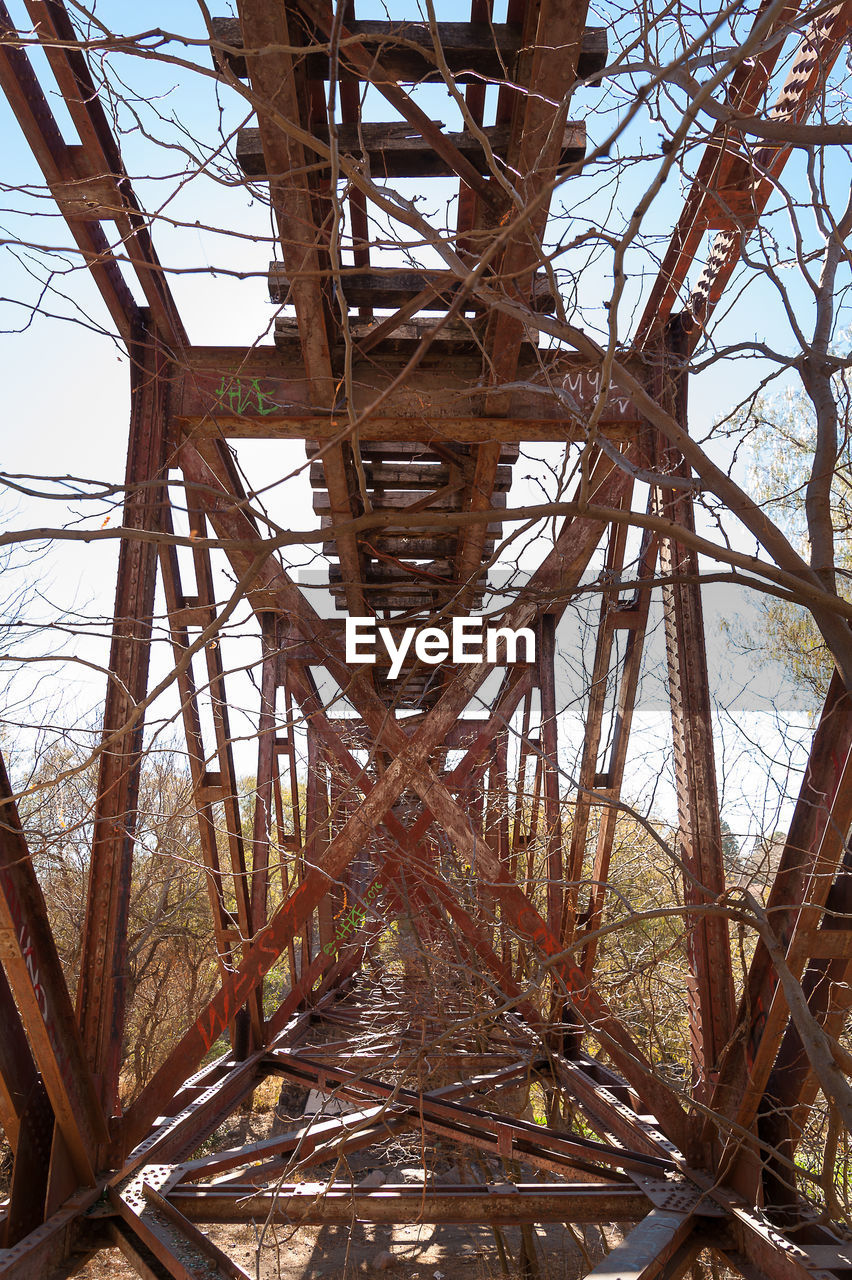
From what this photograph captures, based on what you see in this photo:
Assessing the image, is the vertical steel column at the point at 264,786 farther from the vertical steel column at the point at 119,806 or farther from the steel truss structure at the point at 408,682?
the vertical steel column at the point at 119,806

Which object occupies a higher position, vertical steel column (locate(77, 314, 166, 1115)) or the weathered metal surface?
vertical steel column (locate(77, 314, 166, 1115))

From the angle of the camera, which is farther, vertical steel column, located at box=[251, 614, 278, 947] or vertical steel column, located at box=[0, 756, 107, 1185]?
vertical steel column, located at box=[251, 614, 278, 947]

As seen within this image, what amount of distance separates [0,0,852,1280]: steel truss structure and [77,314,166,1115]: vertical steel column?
0.02 m

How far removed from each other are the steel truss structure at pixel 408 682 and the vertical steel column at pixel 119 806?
17 mm

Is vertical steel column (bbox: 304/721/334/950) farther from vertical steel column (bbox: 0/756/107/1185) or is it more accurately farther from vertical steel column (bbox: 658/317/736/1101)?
vertical steel column (bbox: 658/317/736/1101)

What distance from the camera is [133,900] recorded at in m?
17.1

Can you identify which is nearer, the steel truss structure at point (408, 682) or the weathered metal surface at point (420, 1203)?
the steel truss structure at point (408, 682)

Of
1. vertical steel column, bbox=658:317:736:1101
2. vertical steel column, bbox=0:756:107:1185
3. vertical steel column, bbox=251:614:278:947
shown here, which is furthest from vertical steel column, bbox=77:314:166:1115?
vertical steel column, bbox=658:317:736:1101

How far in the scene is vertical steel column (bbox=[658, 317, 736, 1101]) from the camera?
159 inches

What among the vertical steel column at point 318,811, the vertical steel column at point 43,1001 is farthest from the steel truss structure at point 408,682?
the vertical steel column at point 318,811

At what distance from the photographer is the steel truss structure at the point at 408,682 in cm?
309

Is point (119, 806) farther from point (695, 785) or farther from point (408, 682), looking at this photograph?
point (695, 785)

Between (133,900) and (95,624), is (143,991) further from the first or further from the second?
(95,624)

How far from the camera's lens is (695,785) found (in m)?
4.26
